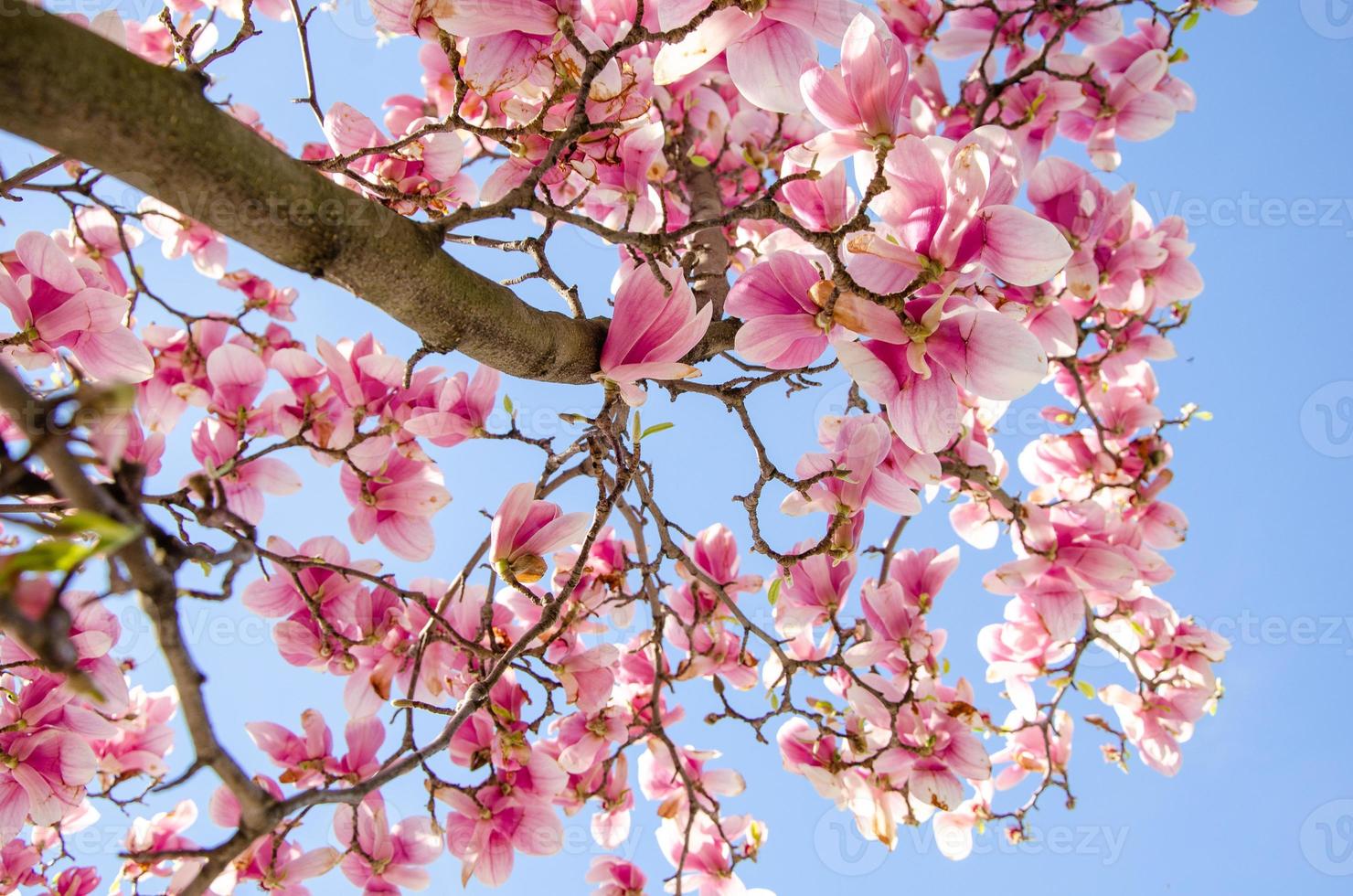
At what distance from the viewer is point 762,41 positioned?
3.35ft

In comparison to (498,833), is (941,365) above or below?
above

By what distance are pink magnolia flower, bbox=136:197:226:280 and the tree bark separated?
151cm

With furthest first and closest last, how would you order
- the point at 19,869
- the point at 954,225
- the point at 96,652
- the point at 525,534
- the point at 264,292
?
the point at 264,292 < the point at 19,869 < the point at 96,652 < the point at 525,534 < the point at 954,225

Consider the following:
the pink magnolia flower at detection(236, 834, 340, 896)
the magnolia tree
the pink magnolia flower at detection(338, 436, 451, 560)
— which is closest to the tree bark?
the magnolia tree

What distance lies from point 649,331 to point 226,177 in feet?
1.62

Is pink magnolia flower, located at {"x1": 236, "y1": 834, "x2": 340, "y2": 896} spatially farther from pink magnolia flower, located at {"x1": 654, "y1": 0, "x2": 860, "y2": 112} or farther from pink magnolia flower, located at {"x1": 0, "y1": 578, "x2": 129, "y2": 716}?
pink magnolia flower, located at {"x1": 654, "y1": 0, "x2": 860, "y2": 112}

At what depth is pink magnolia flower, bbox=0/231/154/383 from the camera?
1.23 meters

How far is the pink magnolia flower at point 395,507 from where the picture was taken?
5.14 feet

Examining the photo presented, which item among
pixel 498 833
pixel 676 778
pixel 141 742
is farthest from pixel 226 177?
pixel 141 742

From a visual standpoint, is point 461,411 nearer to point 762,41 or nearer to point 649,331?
point 649,331

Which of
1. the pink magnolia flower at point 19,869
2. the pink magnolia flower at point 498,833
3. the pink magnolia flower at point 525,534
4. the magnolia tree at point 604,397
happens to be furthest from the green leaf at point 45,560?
the pink magnolia flower at point 19,869

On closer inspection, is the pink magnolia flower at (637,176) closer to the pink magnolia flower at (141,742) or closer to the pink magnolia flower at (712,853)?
the pink magnolia flower at (712,853)

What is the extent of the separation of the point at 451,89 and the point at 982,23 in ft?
4.36

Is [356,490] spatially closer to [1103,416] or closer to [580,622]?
[580,622]
